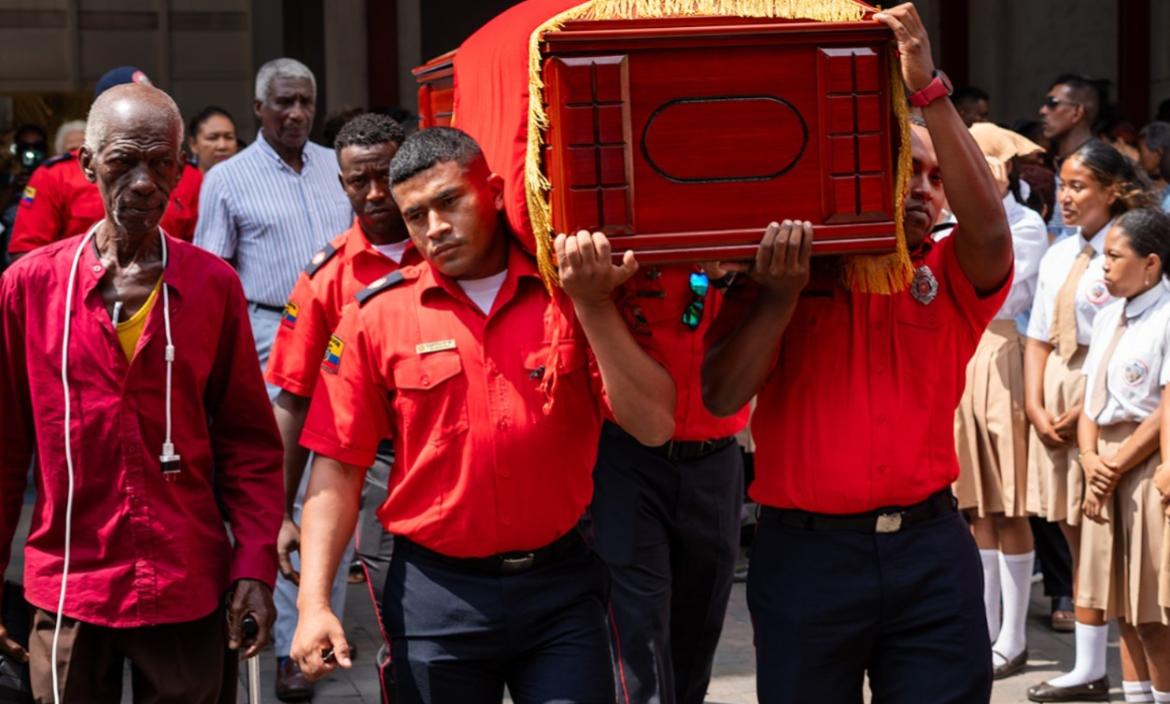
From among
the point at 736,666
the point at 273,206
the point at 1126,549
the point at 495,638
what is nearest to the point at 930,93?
the point at 495,638

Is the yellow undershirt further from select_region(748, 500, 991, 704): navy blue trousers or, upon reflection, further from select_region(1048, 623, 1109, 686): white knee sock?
select_region(1048, 623, 1109, 686): white knee sock

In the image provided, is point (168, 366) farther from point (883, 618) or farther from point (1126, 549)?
point (1126, 549)

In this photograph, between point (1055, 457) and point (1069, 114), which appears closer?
point (1055, 457)

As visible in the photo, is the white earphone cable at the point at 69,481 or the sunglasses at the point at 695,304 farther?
the sunglasses at the point at 695,304

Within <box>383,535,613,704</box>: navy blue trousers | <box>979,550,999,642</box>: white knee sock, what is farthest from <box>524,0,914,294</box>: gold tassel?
<box>979,550,999,642</box>: white knee sock

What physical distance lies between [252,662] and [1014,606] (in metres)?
3.36

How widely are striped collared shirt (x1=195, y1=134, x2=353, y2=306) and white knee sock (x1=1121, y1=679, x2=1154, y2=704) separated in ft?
10.7

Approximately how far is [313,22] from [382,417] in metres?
14.8

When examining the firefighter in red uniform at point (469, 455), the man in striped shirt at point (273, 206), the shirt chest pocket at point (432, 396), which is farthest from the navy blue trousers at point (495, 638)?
the man in striped shirt at point (273, 206)

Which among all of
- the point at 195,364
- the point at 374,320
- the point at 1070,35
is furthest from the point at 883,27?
the point at 1070,35

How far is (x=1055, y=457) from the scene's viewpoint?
21.8 ft

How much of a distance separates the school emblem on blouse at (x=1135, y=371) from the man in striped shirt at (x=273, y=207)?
9.56ft

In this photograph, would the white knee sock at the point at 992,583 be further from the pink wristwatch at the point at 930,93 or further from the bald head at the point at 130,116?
the bald head at the point at 130,116

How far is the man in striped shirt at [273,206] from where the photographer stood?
681cm
